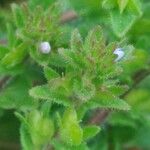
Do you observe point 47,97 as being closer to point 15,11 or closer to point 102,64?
point 102,64

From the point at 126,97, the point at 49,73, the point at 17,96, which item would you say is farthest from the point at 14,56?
the point at 126,97

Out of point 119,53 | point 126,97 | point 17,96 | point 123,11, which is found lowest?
point 126,97

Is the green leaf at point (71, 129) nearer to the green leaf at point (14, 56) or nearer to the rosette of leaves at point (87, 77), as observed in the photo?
the rosette of leaves at point (87, 77)

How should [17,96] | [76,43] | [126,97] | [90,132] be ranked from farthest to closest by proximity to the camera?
1. [126,97]
2. [17,96]
3. [90,132]
4. [76,43]

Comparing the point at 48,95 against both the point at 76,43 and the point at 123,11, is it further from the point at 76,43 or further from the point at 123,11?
the point at 123,11

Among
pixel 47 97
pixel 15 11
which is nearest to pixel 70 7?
pixel 15 11

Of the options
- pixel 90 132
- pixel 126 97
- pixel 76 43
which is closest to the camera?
pixel 76 43
